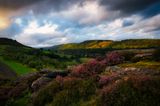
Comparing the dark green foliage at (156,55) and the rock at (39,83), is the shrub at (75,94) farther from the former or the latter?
the dark green foliage at (156,55)

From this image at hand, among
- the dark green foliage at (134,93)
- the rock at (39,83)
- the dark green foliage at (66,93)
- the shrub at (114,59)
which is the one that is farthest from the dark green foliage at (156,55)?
the rock at (39,83)

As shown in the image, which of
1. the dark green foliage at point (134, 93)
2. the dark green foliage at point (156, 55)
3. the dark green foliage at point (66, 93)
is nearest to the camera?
the dark green foliage at point (134, 93)

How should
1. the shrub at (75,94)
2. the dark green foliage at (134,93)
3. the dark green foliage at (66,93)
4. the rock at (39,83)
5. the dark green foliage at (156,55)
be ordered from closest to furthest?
the dark green foliage at (134,93) < the shrub at (75,94) < the dark green foliage at (66,93) < the dark green foliage at (156,55) < the rock at (39,83)

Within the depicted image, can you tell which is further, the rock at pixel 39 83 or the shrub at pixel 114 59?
the rock at pixel 39 83

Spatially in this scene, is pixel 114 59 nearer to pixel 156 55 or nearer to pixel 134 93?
pixel 156 55

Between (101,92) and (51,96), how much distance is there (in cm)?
444

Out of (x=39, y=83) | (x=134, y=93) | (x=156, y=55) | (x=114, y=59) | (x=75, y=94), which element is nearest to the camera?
(x=134, y=93)

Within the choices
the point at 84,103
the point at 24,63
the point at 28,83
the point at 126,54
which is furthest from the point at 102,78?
the point at 24,63

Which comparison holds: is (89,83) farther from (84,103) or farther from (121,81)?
(121,81)

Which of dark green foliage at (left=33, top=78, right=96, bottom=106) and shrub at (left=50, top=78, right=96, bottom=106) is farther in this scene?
dark green foliage at (left=33, top=78, right=96, bottom=106)

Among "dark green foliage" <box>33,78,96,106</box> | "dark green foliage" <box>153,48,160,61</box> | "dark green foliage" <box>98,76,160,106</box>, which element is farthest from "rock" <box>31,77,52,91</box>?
"dark green foliage" <box>153,48,160,61</box>

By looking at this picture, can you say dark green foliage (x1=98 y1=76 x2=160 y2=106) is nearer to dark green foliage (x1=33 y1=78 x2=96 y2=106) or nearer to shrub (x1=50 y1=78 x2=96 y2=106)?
shrub (x1=50 y1=78 x2=96 y2=106)

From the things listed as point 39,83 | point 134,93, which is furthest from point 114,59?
point 134,93

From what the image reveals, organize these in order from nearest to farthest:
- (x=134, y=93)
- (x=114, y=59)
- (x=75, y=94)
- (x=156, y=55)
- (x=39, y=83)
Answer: (x=134, y=93), (x=75, y=94), (x=156, y=55), (x=114, y=59), (x=39, y=83)
